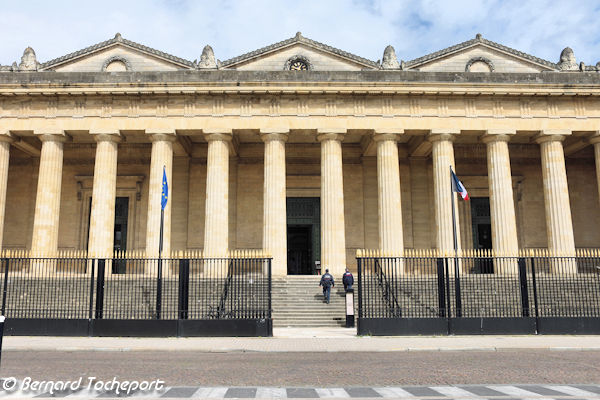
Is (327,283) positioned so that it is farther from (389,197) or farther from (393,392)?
(393,392)

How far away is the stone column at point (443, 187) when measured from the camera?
2366 centimetres

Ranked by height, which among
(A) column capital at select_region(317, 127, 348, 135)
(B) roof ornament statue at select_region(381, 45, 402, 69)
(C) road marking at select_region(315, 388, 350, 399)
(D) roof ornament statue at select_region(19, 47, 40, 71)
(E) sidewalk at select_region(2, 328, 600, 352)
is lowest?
(E) sidewalk at select_region(2, 328, 600, 352)

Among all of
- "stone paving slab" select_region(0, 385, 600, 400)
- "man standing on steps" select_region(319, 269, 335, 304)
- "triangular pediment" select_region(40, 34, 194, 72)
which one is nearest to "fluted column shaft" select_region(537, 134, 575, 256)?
"man standing on steps" select_region(319, 269, 335, 304)

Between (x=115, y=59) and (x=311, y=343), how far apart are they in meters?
26.8

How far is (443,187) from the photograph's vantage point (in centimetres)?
2381

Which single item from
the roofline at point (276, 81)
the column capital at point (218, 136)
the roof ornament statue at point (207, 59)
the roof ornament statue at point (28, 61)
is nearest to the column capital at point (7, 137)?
the roofline at point (276, 81)

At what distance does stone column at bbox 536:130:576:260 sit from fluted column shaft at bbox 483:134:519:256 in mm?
1922

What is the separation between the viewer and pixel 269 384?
23.8ft

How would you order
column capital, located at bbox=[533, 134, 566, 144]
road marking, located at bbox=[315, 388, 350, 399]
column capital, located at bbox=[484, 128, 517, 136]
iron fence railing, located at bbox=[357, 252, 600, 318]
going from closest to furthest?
1. road marking, located at bbox=[315, 388, 350, 399]
2. iron fence railing, located at bbox=[357, 252, 600, 318]
3. column capital, located at bbox=[484, 128, 517, 136]
4. column capital, located at bbox=[533, 134, 566, 144]

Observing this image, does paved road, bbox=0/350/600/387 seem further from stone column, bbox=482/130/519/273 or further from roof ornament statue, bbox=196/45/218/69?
roof ornament statue, bbox=196/45/218/69

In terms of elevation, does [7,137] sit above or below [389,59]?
below

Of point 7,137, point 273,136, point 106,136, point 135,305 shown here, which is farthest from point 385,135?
point 7,137

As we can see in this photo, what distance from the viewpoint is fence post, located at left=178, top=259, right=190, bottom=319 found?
14094 millimetres

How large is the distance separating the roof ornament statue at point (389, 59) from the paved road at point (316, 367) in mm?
20520
